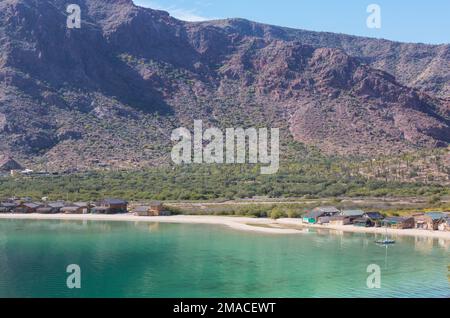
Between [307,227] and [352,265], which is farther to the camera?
[307,227]

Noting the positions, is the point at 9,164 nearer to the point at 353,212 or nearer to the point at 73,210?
the point at 73,210

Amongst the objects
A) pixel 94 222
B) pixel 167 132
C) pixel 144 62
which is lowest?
pixel 94 222

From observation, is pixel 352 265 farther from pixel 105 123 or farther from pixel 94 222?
pixel 105 123

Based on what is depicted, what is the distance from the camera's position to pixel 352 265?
37.6m

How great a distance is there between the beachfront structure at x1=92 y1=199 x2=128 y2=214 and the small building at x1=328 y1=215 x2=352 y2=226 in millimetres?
27545

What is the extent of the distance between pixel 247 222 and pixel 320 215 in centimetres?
798

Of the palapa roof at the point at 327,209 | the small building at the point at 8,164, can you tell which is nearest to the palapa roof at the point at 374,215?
the palapa roof at the point at 327,209

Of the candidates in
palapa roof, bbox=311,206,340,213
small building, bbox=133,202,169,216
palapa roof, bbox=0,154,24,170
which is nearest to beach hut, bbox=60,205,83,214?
small building, bbox=133,202,169,216

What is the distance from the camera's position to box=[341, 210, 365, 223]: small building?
62062 mm

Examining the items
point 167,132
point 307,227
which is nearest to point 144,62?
point 167,132

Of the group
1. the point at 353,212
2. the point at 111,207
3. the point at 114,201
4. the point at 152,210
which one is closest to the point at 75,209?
the point at 111,207

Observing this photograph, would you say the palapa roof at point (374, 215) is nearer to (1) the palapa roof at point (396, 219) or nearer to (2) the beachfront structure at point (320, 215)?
(1) the palapa roof at point (396, 219)

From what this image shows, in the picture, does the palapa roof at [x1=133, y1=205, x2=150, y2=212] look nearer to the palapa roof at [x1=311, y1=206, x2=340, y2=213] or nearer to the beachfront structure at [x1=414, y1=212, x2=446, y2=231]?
the palapa roof at [x1=311, y1=206, x2=340, y2=213]

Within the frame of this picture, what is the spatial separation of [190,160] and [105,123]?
22.6 m
